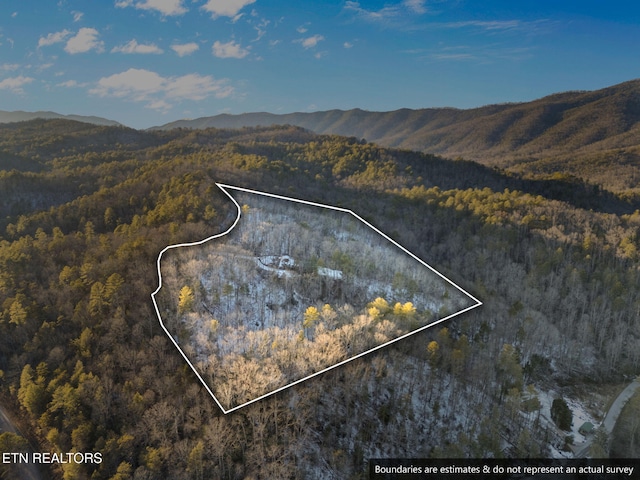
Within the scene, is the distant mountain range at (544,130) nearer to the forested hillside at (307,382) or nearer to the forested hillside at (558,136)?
the forested hillside at (558,136)

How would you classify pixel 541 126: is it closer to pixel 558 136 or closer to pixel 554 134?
pixel 554 134

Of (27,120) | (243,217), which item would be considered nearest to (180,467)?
(243,217)

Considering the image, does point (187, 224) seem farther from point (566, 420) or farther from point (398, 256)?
point (566, 420)

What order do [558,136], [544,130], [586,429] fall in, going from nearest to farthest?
[586,429]
[558,136]
[544,130]

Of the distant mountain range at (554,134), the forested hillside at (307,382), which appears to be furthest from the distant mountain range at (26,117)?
the forested hillside at (307,382)

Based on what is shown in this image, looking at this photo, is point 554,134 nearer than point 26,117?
No

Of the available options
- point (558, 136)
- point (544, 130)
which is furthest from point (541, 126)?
point (558, 136)

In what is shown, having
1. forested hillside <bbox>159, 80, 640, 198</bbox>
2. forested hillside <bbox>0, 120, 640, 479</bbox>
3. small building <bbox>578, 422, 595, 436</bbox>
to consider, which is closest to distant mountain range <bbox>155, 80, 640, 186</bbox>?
forested hillside <bbox>159, 80, 640, 198</bbox>
